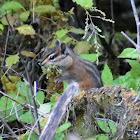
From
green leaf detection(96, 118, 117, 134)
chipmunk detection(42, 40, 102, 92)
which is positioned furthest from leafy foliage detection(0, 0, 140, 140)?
green leaf detection(96, 118, 117, 134)

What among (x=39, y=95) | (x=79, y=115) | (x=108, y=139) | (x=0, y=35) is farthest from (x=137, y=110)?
(x=0, y=35)

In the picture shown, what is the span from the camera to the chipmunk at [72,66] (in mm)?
3318

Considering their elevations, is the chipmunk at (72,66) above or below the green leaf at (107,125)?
above

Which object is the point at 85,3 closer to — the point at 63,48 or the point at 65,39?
the point at 63,48

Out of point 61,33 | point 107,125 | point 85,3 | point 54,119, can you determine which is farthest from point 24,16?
point 54,119

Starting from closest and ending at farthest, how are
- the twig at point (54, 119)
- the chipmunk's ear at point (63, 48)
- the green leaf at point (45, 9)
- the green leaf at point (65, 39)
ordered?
1. the twig at point (54, 119)
2. the chipmunk's ear at point (63, 48)
3. the green leaf at point (65, 39)
4. the green leaf at point (45, 9)

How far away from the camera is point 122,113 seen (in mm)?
2045

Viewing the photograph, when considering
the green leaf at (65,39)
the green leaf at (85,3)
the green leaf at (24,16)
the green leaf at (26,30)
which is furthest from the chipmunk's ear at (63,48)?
the green leaf at (24,16)

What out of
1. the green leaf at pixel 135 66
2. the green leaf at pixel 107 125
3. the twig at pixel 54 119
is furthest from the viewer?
the green leaf at pixel 135 66

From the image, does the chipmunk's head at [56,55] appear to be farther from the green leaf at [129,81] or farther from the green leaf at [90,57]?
the green leaf at [129,81]

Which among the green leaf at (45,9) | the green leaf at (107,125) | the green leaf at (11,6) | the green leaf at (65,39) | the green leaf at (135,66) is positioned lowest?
the green leaf at (107,125)

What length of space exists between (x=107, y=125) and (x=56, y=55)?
1.31 metres

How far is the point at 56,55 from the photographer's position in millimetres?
3352

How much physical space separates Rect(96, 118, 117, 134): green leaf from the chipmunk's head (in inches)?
46.6
